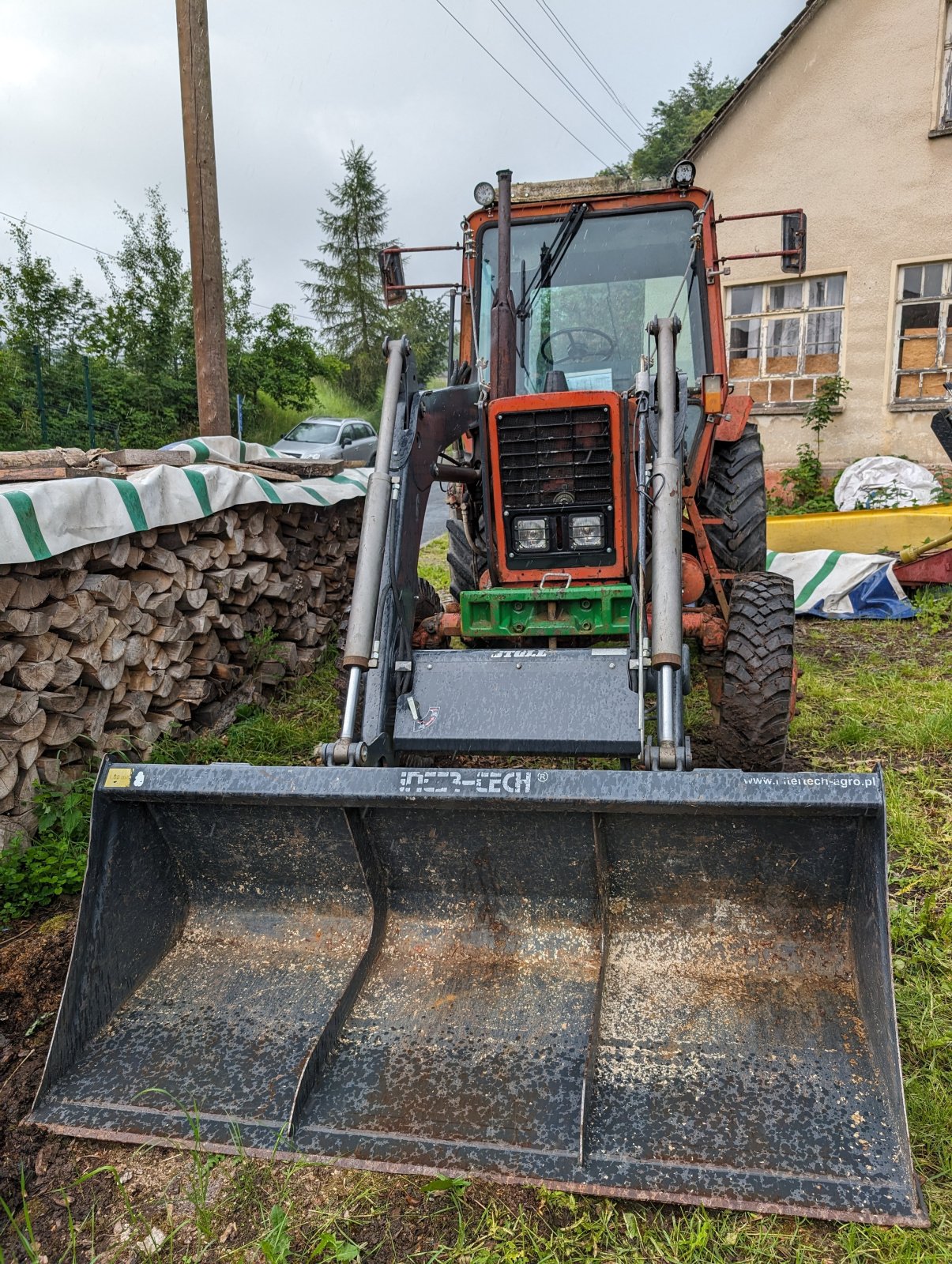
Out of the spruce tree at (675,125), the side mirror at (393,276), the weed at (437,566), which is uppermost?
the spruce tree at (675,125)

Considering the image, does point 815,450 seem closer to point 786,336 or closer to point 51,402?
point 786,336

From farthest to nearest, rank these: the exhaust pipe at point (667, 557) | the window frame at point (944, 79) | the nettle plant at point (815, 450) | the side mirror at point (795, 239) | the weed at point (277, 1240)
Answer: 1. the nettle plant at point (815, 450)
2. the window frame at point (944, 79)
3. the side mirror at point (795, 239)
4. the exhaust pipe at point (667, 557)
5. the weed at point (277, 1240)

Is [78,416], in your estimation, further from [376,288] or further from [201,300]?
[376,288]

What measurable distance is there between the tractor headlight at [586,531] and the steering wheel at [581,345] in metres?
1.00

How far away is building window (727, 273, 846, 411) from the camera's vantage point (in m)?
12.7

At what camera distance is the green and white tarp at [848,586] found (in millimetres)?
7484

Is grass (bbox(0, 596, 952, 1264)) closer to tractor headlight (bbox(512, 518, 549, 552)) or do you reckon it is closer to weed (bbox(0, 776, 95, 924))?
weed (bbox(0, 776, 95, 924))

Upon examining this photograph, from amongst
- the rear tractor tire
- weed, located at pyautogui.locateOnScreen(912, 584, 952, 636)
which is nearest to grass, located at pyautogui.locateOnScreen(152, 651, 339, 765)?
the rear tractor tire

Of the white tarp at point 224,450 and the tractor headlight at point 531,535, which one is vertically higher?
the white tarp at point 224,450

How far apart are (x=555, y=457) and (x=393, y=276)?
65.3 inches

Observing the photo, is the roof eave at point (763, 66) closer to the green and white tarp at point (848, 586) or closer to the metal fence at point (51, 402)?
the green and white tarp at point (848, 586)

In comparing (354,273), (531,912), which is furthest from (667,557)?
(354,273)

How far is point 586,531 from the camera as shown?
379 cm

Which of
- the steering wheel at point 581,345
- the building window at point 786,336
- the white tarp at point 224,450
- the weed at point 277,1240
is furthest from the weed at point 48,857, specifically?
the building window at point 786,336
